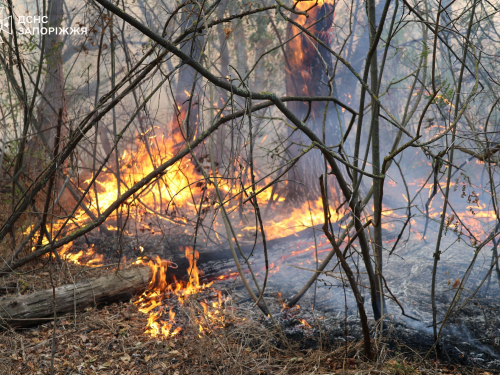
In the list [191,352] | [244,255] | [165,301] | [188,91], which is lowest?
[191,352]

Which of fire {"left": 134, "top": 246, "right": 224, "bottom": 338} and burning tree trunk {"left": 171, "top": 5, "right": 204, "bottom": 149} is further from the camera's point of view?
fire {"left": 134, "top": 246, "right": 224, "bottom": 338}

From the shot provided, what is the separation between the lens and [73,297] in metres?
4.29

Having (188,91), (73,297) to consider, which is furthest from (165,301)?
(188,91)

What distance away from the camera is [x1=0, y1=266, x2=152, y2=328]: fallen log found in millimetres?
3834

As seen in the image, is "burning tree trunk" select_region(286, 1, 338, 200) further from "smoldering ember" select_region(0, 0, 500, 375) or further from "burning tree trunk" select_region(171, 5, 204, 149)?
"burning tree trunk" select_region(171, 5, 204, 149)

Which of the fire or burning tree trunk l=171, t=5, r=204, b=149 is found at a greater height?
burning tree trunk l=171, t=5, r=204, b=149

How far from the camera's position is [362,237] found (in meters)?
2.75

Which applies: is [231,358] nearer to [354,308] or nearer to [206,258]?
[354,308]

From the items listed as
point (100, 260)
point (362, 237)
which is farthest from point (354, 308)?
point (100, 260)

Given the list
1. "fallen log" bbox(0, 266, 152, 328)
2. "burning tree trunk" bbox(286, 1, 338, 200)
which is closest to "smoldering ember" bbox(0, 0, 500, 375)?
"fallen log" bbox(0, 266, 152, 328)

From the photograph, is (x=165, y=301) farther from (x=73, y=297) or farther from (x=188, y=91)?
(x=188, y=91)

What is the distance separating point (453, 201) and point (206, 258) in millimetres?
7634

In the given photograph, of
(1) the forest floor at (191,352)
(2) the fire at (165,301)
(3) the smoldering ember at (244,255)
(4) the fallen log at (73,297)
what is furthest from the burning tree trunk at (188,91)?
(4) the fallen log at (73,297)

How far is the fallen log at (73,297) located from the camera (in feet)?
12.6
